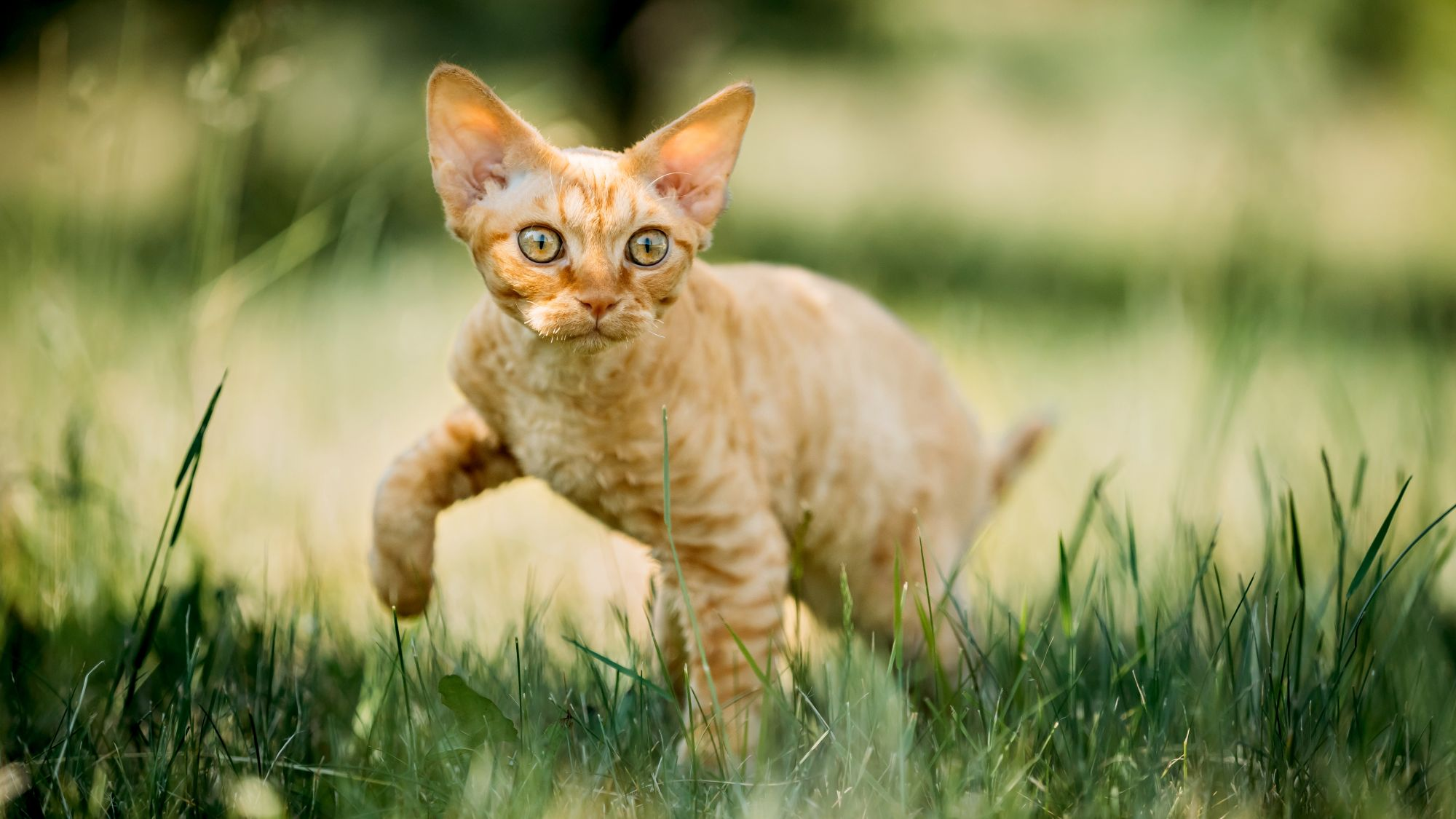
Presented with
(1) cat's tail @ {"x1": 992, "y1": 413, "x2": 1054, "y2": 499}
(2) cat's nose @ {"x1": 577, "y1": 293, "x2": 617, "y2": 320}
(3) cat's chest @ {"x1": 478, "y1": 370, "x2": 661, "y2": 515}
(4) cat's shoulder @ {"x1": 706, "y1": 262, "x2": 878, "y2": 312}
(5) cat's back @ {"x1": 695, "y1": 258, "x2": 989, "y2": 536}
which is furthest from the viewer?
(1) cat's tail @ {"x1": 992, "y1": 413, "x2": 1054, "y2": 499}

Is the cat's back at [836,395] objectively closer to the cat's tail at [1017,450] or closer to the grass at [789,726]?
the cat's tail at [1017,450]

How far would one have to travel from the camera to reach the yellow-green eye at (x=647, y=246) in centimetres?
159

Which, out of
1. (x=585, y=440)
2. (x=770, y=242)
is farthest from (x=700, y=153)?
(x=770, y=242)

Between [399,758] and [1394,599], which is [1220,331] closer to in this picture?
[1394,599]

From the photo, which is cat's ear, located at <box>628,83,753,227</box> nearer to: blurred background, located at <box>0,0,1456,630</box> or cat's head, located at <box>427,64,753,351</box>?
cat's head, located at <box>427,64,753,351</box>

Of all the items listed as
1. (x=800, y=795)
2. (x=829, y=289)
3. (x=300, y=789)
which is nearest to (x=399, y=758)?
(x=300, y=789)

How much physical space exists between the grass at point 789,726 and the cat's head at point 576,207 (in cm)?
40

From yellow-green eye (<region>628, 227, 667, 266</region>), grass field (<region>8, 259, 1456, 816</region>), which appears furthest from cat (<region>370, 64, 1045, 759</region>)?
grass field (<region>8, 259, 1456, 816</region>)

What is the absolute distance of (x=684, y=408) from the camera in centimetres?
177

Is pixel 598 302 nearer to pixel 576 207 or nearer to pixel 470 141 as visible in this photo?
pixel 576 207

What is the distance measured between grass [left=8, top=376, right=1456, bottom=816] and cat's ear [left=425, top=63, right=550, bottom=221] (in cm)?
42

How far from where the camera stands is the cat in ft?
5.12

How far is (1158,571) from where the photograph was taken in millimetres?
1979

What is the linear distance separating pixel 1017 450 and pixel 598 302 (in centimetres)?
129
